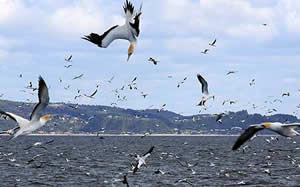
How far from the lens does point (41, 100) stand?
20.2m

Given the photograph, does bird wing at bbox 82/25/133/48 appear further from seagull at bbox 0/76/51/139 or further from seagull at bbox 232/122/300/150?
seagull at bbox 232/122/300/150

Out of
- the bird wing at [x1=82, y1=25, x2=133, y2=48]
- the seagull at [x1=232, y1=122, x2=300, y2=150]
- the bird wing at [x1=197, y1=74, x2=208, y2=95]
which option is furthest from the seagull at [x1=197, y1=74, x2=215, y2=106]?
the bird wing at [x1=82, y1=25, x2=133, y2=48]

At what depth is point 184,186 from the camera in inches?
1965

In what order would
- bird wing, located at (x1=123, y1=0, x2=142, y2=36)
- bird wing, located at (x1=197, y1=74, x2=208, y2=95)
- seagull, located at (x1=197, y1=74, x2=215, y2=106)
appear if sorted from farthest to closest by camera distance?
bird wing, located at (x1=197, y1=74, x2=208, y2=95) → seagull, located at (x1=197, y1=74, x2=215, y2=106) → bird wing, located at (x1=123, y1=0, x2=142, y2=36)

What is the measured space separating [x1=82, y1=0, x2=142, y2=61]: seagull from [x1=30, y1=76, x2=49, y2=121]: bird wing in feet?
10.1

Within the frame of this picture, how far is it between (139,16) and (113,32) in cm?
94

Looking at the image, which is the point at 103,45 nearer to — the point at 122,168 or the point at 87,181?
the point at 87,181

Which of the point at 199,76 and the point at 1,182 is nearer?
the point at 199,76

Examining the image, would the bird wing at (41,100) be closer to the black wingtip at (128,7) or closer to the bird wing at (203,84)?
the black wingtip at (128,7)

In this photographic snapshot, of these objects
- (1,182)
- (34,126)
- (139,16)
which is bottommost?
(1,182)

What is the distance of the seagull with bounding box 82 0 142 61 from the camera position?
17.3m

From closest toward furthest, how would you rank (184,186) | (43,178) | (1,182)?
(184,186) → (1,182) → (43,178)

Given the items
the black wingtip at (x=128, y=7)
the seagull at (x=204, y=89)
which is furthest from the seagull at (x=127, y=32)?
the seagull at (x=204, y=89)

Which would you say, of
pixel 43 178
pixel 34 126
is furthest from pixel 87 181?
pixel 34 126
